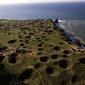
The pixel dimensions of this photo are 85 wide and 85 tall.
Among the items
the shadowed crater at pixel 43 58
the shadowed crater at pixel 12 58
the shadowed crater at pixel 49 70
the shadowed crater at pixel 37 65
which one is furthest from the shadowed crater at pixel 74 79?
the shadowed crater at pixel 12 58

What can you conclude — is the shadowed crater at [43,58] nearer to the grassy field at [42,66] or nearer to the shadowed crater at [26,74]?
the grassy field at [42,66]

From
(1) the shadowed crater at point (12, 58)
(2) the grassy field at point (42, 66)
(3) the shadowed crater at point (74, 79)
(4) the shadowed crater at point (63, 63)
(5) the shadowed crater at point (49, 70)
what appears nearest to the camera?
(3) the shadowed crater at point (74, 79)

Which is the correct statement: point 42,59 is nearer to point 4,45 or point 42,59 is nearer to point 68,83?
point 68,83

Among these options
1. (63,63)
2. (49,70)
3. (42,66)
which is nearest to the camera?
(49,70)

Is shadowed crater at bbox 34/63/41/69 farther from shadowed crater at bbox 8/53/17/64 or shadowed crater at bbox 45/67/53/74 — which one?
shadowed crater at bbox 8/53/17/64

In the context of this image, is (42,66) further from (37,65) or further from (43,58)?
(43,58)

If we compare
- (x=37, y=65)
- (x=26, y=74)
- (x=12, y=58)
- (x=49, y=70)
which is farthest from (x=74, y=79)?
(x=12, y=58)

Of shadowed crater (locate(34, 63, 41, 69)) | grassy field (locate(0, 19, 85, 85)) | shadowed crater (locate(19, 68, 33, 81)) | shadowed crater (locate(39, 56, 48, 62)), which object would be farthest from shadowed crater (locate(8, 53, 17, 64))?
shadowed crater (locate(19, 68, 33, 81))

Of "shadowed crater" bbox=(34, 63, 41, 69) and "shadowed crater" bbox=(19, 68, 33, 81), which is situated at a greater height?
"shadowed crater" bbox=(34, 63, 41, 69)

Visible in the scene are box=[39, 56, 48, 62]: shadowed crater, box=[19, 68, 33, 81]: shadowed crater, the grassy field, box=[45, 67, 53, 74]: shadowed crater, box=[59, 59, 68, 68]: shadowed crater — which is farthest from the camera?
box=[39, 56, 48, 62]: shadowed crater

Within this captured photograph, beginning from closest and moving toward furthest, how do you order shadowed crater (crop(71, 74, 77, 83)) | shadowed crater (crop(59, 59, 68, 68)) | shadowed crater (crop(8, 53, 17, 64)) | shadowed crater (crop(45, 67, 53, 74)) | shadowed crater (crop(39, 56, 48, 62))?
1. shadowed crater (crop(71, 74, 77, 83))
2. shadowed crater (crop(45, 67, 53, 74))
3. shadowed crater (crop(59, 59, 68, 68))
4. shadowed crater (crop(39, 56, 48, 62))
5. shadowed crater (crop(8, 53, 17, 64))

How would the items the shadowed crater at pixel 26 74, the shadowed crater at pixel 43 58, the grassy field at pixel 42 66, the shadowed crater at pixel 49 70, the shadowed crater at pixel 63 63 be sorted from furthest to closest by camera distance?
the shadowed crater at pixel 43 58 < the shadowed crater at pixel 63 63 < the shadowed crater at pixel 49 70 < the shadowed crater at pixel 26 74 < the grassy field at pixel 42 66
